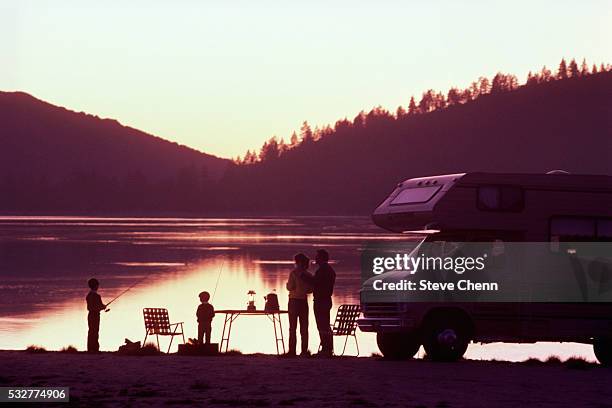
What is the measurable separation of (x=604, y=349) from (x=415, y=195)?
4137mm

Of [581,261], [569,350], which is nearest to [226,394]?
[581,261]

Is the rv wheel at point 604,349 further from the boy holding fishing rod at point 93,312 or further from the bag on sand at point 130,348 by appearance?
the boy holding fishing rod at point 93,312

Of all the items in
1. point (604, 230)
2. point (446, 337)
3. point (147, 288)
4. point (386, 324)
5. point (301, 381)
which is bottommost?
point (147, 288)

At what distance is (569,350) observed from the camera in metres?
31.4

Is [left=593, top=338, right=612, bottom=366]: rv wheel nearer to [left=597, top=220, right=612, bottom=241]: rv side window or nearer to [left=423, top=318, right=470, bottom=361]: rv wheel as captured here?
[left=597, top=220, right=612, bottom=241]: rv side window

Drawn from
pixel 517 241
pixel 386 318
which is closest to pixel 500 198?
pixel 517 241

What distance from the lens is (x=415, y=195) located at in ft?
67.4

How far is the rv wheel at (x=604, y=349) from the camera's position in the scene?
2098 centimetres

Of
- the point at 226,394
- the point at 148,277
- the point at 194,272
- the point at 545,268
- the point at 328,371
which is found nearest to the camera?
the point at 226,394

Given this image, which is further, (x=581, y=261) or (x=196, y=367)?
(x=581, y=261)

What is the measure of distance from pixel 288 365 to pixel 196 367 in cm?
146

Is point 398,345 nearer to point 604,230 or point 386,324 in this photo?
point 386,324

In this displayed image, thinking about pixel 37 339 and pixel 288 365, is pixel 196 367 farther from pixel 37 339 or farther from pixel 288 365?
pixel 37 339

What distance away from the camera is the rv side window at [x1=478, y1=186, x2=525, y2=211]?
779 inches
